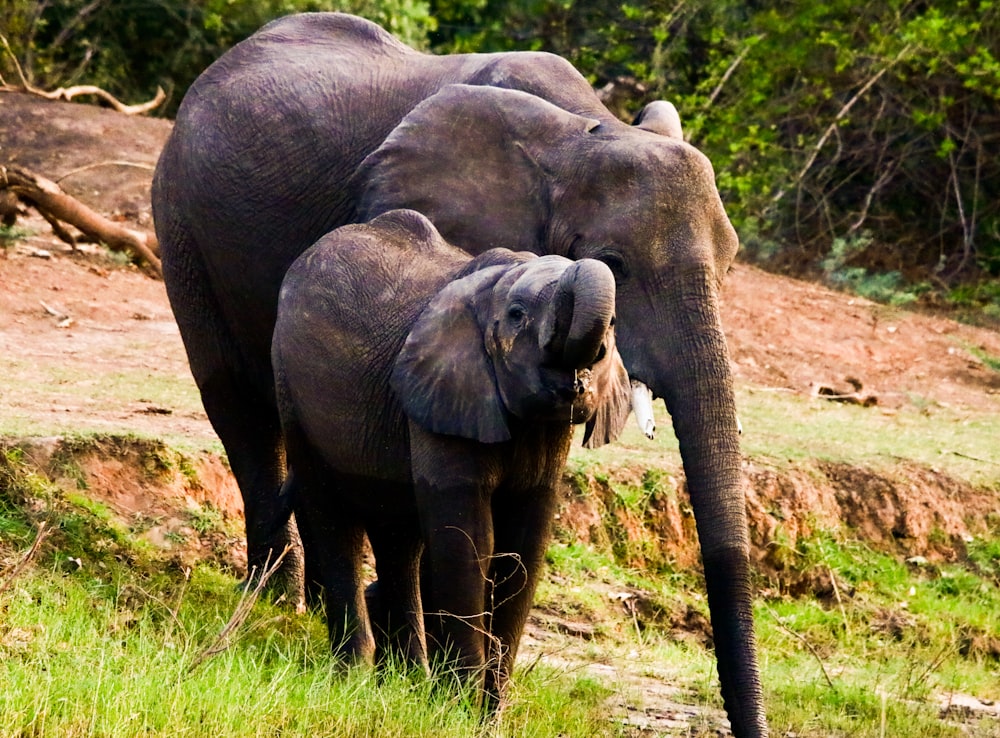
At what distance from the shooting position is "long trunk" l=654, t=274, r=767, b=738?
19.1 feet

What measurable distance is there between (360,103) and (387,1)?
9977mm

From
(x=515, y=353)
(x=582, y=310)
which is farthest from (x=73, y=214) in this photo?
(x=582, y=310)

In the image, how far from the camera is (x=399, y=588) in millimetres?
6570

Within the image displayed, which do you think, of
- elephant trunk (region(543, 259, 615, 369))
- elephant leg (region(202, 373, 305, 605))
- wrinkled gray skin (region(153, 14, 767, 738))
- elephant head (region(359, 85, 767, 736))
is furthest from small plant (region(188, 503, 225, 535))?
elephant trunk (region(543, 259, 615, 369))

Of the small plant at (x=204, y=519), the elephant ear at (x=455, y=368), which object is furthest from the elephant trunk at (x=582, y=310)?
the small plant at (x=204, y=519)

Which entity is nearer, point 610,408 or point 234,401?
point 610,408

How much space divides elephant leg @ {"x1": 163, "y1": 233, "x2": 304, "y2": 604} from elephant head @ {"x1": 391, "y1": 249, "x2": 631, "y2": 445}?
1.97m

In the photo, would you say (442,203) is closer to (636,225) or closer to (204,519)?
(636,225)

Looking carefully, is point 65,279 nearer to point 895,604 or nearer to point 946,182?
point 895,604

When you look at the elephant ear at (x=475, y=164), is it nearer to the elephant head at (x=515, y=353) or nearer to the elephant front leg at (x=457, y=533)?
the elephant head at (x=515, y=353)

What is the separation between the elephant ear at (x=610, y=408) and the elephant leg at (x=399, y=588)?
0.95 m

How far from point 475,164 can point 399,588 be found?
5.06ft

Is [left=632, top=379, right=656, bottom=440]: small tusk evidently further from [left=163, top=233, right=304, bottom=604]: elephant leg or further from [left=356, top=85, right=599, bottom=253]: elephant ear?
[left=163, top=233, right=304, bottom=604]: elephant leg

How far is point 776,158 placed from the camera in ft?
57.6
